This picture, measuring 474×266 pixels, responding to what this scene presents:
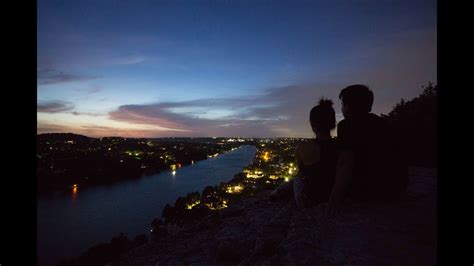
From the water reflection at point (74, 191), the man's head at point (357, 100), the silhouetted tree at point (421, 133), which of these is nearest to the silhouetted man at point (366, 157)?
A: the man's head at point (357, 100)

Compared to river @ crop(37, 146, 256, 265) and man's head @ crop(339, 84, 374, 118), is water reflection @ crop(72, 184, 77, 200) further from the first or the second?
man's head @ crop(339, 84, 374, 118)

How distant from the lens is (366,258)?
193cm

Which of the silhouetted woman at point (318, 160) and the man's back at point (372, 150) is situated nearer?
the man's back at point (372, 150)

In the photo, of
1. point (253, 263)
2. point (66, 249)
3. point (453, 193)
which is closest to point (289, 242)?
point (253, 263)

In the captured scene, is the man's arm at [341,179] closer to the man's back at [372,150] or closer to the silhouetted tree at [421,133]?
the man's back at [372,150]

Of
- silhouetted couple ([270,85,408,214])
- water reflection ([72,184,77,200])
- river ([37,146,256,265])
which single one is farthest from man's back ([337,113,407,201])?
water reflection ([72,184,77,200])

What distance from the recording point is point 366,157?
2.70 m

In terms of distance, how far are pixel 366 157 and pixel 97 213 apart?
42.4 m

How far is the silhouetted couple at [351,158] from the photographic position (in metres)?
2.68

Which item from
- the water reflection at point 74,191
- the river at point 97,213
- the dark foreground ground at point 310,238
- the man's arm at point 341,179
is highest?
the man's arm at point 341,179

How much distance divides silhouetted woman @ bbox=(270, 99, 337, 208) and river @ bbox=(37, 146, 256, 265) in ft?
98.9

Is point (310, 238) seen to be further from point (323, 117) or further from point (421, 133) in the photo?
point (421, 133)

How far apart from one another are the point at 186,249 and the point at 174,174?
71620mm

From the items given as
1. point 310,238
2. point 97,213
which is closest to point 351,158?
point 310,238
